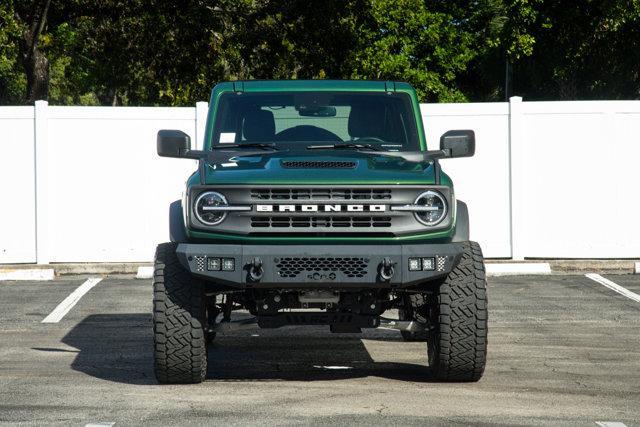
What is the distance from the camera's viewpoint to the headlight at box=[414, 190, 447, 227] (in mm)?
9242

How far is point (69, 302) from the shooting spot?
1602 cm

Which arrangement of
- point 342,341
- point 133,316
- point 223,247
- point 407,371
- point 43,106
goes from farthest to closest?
point 43,106 → point 133,316 → point 342,341 → point 407,371 → point 223,247

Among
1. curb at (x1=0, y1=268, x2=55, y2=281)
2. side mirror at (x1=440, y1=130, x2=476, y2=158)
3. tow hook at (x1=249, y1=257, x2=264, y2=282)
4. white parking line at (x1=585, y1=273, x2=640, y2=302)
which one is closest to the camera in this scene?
tow hook at (x1=249, y1=257, x2=264, y2=282)

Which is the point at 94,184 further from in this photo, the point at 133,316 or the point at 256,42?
the point at 256,42

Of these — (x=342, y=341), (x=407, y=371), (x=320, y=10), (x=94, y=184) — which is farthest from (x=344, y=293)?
(x=320, y=10)

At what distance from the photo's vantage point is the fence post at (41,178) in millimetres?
19891

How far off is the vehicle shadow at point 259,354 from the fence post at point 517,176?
686cm

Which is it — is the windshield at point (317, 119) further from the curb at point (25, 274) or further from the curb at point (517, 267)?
the curb at point (25, 274)

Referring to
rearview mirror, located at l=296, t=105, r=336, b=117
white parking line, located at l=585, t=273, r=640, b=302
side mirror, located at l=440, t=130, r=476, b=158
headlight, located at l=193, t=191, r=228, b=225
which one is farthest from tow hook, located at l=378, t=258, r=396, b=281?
white parking line, located at l=585, t=273, r=640, b=302

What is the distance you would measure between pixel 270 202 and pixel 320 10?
2064 cm

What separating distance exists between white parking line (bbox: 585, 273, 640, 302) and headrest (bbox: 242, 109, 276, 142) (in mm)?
6873

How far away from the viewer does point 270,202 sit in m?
9.14

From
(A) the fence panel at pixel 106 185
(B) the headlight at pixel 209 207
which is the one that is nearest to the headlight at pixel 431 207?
(B) the headlight at pixel 209 207

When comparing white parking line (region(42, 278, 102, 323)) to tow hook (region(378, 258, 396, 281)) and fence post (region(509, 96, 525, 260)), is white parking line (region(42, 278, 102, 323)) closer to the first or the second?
fence post (region(509, 96, 525, 260))
